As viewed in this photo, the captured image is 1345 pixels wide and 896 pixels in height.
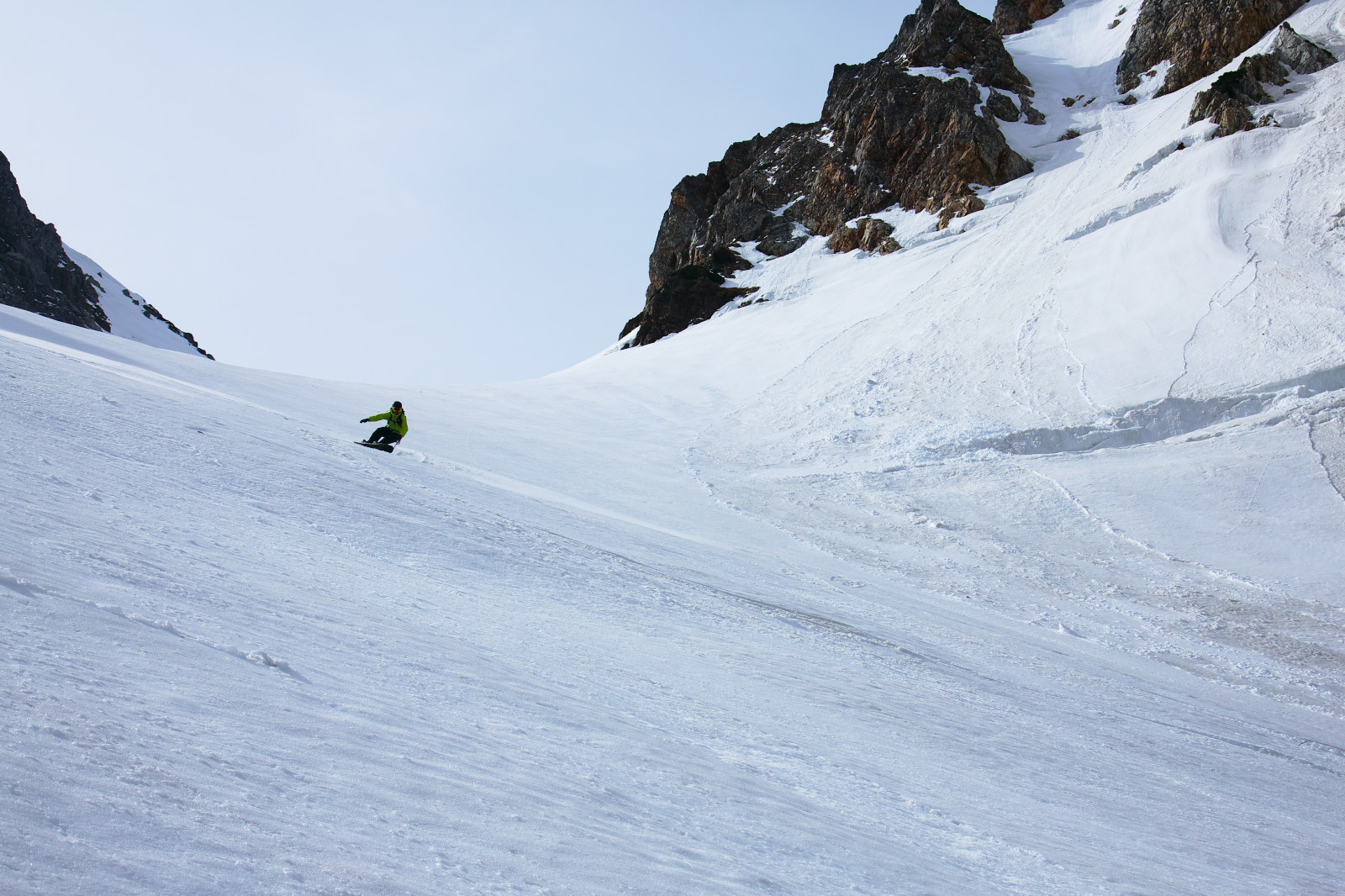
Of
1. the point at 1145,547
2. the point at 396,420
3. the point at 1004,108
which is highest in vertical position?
the point at 1004,108

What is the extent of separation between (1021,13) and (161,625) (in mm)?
94724

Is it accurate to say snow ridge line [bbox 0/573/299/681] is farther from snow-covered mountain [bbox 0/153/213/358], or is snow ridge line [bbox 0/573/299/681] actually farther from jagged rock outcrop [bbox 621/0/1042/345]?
snow-covered mountain [bbox 0/153/213/358]

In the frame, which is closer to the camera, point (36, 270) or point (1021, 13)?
point (36, 270)

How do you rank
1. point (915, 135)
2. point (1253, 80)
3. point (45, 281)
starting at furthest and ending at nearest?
point (45, 281), point (915, 135), point (1253, 80)

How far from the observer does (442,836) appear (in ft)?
8.85

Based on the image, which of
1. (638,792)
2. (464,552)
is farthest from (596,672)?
(464,552)

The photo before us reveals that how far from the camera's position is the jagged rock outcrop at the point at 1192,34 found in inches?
1977

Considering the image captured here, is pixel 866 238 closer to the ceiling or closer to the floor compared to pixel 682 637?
closer to the ceiling

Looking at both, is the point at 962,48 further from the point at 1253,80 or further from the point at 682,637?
the point at 682,637

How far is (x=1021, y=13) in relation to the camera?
78.9 m

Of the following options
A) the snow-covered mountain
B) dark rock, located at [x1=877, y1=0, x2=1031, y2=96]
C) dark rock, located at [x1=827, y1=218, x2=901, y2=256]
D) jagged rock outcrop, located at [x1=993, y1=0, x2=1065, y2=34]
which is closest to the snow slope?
the snow-covered mountain

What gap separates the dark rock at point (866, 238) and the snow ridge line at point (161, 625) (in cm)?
4980

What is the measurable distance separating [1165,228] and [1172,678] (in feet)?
83.3

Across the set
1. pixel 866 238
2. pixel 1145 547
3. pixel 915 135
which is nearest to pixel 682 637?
pixel 1145 547
